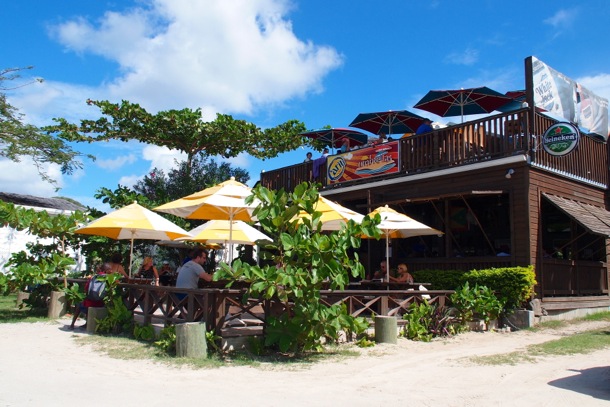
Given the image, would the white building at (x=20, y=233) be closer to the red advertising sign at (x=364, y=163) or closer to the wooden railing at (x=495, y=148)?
the red advertising sign at (x=364, y=163)

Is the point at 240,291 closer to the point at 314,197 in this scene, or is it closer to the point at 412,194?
the point at 314,197

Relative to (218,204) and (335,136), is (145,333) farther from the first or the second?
(335,136)

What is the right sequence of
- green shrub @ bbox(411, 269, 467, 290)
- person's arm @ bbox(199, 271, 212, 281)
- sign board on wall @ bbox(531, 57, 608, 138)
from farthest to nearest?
sign board on wall @ bbox(531, 57, 608, 138) < green shrub @ bbox(411, 269, 467, 290) < person's arm @ bbox(199, 271, 212, 281)

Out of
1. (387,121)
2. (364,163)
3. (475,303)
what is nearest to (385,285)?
(475,303)

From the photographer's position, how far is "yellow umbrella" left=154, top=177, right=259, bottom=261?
30.6 feet

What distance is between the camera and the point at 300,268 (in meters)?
7.32

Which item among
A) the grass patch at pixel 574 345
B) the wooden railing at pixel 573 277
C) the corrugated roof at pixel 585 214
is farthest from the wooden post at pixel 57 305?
the corrugated roof at pixel 585 214

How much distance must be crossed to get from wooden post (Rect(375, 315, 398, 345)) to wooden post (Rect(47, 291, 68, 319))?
286 inches

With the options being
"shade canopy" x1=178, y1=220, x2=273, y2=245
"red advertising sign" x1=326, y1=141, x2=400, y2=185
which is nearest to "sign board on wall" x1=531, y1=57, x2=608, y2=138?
"red advertising sign" x1=326, y1=141, x2=400, y2=185

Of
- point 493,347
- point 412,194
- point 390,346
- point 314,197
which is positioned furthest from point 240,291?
point 412,194

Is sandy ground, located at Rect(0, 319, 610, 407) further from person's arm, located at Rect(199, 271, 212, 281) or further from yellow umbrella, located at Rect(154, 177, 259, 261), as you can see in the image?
yellow umbrella, located at Rect(154, 177, 259, 261)

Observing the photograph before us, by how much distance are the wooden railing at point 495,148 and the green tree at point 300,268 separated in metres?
6.62

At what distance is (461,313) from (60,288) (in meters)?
8.77

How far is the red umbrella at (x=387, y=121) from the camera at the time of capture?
17.2 m
